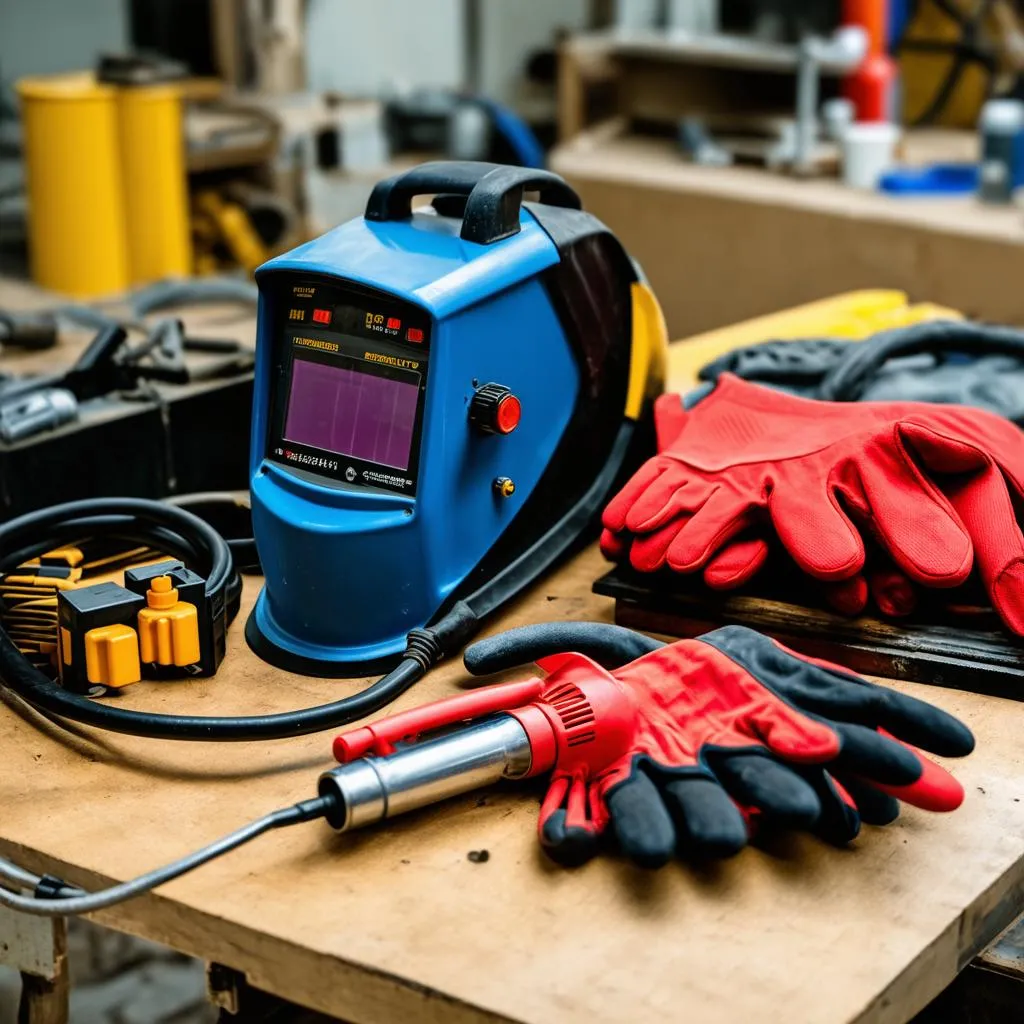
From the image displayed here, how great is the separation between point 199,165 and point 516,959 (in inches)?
91.1

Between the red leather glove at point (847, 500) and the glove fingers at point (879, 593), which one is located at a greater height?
the red leather glove at point (847, 500)

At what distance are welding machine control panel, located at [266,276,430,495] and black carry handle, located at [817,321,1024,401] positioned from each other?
0.51 m

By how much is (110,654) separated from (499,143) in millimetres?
2582

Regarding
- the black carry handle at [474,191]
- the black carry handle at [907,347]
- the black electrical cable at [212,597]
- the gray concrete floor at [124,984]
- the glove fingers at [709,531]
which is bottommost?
the gray concrete floor at [124,984]

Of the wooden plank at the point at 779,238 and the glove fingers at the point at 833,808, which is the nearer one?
the glove fingers at the point at 833,808

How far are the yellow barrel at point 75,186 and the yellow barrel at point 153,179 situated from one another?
0.07ft

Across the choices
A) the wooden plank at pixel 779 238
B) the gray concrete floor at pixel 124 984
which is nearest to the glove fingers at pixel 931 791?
the gray concrete floor at pixel 124 984

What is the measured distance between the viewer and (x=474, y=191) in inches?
46.0

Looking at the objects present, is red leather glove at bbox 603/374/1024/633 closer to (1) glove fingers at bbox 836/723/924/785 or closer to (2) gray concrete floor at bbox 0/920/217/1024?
(1) glove fingers at bbox 836/723/924/785

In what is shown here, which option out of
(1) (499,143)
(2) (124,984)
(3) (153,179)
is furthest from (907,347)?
(1) (499,143)

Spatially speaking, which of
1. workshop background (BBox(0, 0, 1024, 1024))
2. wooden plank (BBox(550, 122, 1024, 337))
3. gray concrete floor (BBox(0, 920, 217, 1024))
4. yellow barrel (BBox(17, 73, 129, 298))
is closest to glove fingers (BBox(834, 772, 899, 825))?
workshop background (BBox(0, 0, 1024, 1024))

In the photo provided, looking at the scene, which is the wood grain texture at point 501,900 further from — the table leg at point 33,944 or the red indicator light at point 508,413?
the red indicator light at point 508,413

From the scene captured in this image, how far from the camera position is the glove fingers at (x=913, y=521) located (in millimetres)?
1106

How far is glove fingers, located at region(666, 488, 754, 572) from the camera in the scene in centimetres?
115
